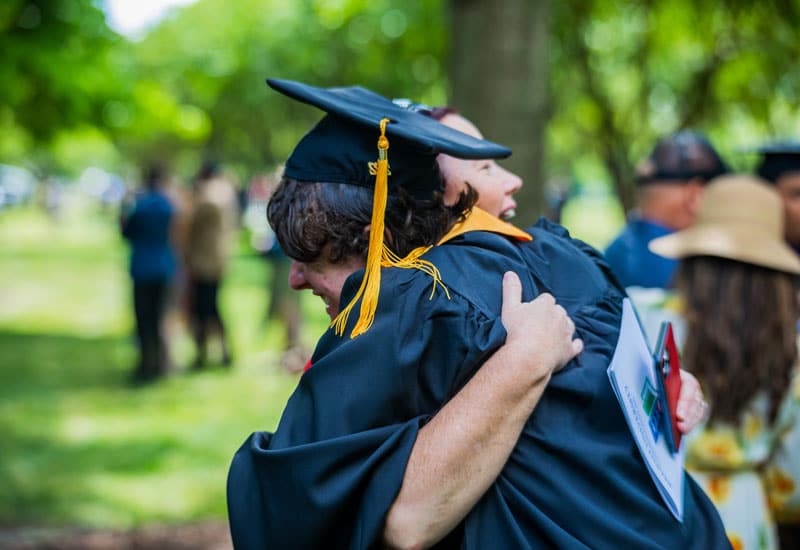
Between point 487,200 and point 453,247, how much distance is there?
1.00ft

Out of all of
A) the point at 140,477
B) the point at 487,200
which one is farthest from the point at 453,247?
the point at 140,477

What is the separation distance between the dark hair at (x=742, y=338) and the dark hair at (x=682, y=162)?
148 cm

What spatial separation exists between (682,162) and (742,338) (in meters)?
1.67

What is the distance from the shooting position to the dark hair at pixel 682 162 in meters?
4.39

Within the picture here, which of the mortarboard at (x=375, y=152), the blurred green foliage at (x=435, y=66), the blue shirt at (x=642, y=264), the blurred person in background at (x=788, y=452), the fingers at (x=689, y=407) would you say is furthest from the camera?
the blurred green foliage at (x=435, y=66)

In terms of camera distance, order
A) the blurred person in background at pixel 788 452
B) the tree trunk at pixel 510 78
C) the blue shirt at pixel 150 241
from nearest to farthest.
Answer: the blurred person in background at pixel 788 452, the tree trunk at pixel 510 78, the blue shirt at pixel 150 241

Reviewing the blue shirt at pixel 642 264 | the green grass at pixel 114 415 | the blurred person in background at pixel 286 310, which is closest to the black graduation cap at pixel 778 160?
the blue shirt at pixel 642 264

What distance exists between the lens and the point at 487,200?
6.73ft

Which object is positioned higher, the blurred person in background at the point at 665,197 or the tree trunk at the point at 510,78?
the tree trunk at the point at 510,78

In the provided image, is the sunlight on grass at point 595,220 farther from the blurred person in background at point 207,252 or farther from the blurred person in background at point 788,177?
the blurred person in background at point 788,177

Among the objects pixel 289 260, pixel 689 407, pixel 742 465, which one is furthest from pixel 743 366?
pixel 289 260

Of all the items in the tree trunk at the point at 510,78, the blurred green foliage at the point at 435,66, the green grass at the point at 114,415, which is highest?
the blurred green foliage at the point at 435,66

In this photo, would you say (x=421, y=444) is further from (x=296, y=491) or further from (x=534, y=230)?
(x=534, y=230)

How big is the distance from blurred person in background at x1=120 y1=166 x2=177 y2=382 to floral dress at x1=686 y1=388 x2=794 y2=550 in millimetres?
7660
